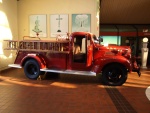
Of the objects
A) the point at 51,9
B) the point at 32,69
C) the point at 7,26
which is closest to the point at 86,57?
the point at 32,69

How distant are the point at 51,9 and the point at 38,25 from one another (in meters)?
0.89

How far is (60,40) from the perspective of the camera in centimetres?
629

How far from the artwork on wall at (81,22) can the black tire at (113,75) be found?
276 cm

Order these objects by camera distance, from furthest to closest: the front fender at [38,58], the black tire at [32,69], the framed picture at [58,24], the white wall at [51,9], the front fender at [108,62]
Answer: the framed picture at [58,24] → the white wall at [51,9] → the black tire at [32,69] → the front fender at [38,58] → the front fender at [108,62]

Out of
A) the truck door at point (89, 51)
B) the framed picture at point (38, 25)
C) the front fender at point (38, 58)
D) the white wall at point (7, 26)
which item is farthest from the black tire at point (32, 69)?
the framed picture at point (38, 25)

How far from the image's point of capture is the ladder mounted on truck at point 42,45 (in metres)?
6.08

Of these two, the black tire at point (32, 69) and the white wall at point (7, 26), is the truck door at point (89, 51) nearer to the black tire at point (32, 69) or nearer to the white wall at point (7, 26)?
the black tire at point (32, 69)

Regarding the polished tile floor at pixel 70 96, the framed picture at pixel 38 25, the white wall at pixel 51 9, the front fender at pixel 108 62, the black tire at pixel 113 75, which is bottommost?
the polished tile floor at pixel 70 96

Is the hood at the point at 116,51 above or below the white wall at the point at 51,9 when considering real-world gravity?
below

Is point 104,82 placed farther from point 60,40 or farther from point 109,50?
point 60,40

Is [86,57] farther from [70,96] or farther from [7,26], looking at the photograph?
[7,26]

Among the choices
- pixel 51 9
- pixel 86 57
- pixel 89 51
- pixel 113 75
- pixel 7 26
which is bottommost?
pixel 113 75

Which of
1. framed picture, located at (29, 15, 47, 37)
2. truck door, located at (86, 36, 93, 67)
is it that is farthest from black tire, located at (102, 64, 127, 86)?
framed picture, located at (29, 15, 47, 37)

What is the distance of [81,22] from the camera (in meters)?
8.11
